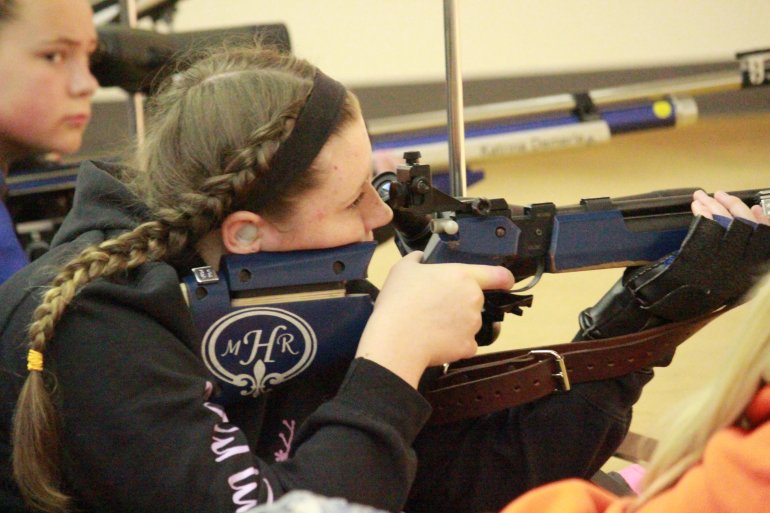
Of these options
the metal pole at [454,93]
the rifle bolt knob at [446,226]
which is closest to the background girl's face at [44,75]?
the metal pole at [454,93]

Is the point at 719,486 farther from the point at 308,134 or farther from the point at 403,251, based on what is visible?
the point at 403,251

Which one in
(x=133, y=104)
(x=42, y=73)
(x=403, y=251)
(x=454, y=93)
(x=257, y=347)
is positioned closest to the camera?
(x=257, y=347)

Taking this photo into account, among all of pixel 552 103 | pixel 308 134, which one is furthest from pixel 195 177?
pixel 552 103

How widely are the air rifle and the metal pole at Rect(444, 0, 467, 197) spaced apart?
0.33m

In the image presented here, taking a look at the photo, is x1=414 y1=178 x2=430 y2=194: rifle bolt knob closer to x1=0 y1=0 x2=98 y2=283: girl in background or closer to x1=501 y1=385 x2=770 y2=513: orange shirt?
x1=501 y1=385 x2=770 y2=513: orange shirt

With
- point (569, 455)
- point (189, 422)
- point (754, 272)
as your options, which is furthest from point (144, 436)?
point (754, 272)

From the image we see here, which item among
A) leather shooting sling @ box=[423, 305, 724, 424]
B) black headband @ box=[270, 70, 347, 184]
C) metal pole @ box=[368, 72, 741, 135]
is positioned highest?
black headband @ box=[270, 70, 347, 184]

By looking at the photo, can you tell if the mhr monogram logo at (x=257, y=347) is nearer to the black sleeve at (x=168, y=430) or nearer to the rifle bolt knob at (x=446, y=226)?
the black sleeve at (x=168, y=430)

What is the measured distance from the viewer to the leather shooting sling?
1.10m

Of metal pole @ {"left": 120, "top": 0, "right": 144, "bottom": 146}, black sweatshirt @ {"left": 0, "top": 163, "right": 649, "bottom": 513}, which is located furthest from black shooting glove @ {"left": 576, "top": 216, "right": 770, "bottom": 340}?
metal pole @ {"left": 120, "top": 0, "right": 144, "bottom": 146}

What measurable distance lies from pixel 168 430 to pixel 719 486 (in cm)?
47

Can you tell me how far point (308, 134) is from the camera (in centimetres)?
95

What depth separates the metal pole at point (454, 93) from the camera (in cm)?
145

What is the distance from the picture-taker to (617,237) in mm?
1124
